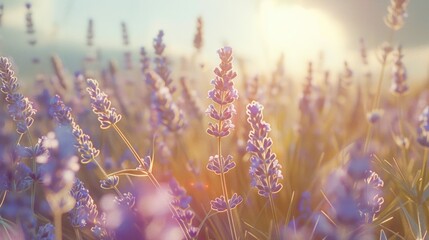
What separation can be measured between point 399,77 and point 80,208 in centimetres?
193

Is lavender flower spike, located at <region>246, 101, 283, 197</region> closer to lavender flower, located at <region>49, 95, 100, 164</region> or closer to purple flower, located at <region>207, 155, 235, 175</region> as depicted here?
purple flower, located at <region>207, 155, 235, 175</region>

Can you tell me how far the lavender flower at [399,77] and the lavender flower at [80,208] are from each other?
1.82 meters

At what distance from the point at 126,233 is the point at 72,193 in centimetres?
71

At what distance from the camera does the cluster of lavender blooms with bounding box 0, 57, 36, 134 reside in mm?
1976

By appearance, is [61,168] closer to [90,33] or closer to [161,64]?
[161,64]

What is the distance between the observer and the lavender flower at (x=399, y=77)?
2913mm

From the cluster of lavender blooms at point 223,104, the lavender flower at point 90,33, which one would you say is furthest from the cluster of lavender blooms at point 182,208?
the lavender flower at point 90,33

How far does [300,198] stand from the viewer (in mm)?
2807

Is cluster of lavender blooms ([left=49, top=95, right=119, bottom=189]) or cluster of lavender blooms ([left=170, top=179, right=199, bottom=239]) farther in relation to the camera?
cluster of lavender blooms ([left=49, top=95, right=119, bottom=189])

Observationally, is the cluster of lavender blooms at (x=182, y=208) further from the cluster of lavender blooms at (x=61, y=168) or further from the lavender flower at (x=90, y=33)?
the lavender flower at (x=90, y=33)

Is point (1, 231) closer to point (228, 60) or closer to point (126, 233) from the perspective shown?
point (126, 233)

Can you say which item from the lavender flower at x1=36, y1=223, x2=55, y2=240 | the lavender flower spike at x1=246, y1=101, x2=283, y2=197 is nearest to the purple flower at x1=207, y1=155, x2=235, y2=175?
the lavender flower spike at x1=246, y1=101, x2=283, y2=197

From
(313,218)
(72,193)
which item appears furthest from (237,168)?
(72,193)

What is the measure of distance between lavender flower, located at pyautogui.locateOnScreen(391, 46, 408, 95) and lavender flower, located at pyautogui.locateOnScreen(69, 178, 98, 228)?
71.5 inches
